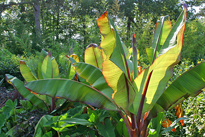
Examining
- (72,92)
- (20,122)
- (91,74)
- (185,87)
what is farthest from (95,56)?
(20,122)

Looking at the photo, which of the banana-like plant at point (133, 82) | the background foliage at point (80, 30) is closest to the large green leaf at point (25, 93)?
the background foliage at point (80, 30)

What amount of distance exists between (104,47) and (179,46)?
0.61 meters

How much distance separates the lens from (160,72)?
4.73 feet

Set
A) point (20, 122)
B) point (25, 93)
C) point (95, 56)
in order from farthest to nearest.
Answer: point (25, 93) → point (95, 56) → point (20, 122)

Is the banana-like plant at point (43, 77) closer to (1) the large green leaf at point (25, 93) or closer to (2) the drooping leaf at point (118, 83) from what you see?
(1) the large green leaf at point (25, 93)

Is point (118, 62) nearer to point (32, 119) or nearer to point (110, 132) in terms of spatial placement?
point (110, 132)

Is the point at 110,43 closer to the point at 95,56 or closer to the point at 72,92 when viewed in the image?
the point at 72,92

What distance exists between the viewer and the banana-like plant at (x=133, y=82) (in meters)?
1.38

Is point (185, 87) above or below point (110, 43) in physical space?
below

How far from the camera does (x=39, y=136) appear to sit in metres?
1.81

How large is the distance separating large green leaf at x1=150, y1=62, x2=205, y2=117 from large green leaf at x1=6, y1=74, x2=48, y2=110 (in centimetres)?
181

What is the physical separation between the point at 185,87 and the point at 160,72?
0.41 metres

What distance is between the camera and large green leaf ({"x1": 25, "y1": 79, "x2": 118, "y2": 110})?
1758mm

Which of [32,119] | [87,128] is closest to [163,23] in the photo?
[87,128]
